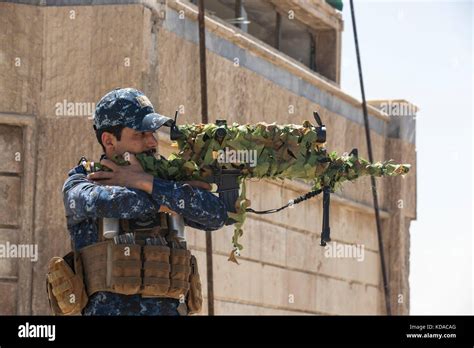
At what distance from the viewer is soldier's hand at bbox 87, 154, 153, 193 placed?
263 inches

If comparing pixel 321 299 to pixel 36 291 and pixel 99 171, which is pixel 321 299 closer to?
pixel 36 291

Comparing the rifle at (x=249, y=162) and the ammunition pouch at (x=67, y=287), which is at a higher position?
the rifle at (x=249, y=162)

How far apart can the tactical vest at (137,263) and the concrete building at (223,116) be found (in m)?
5.79

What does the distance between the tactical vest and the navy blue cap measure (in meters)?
0.51

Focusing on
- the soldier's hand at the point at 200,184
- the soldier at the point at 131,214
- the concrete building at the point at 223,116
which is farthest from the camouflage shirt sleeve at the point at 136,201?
the concrete building at the point at 223,116

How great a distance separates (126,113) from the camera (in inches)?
272

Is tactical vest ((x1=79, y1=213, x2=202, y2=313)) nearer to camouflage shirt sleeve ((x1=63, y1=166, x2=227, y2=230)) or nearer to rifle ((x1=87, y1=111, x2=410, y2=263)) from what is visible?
camouflage shirt sleeve ((x1=63, y1=166, x2=227, y2=230))

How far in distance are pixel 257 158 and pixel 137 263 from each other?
948 millimetres

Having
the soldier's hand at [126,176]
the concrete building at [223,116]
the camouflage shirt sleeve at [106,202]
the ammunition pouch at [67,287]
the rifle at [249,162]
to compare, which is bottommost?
the ammunition pouch at [67,287]

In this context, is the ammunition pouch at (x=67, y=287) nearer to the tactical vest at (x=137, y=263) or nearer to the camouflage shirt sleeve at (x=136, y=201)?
the tactical vest at (x=137, y=263)

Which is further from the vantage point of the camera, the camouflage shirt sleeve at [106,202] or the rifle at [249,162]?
the rifle at [249,162]

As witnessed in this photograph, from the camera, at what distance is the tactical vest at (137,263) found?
6.78 metres

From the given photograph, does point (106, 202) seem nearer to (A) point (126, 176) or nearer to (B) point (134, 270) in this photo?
(A) point (126, 176)
